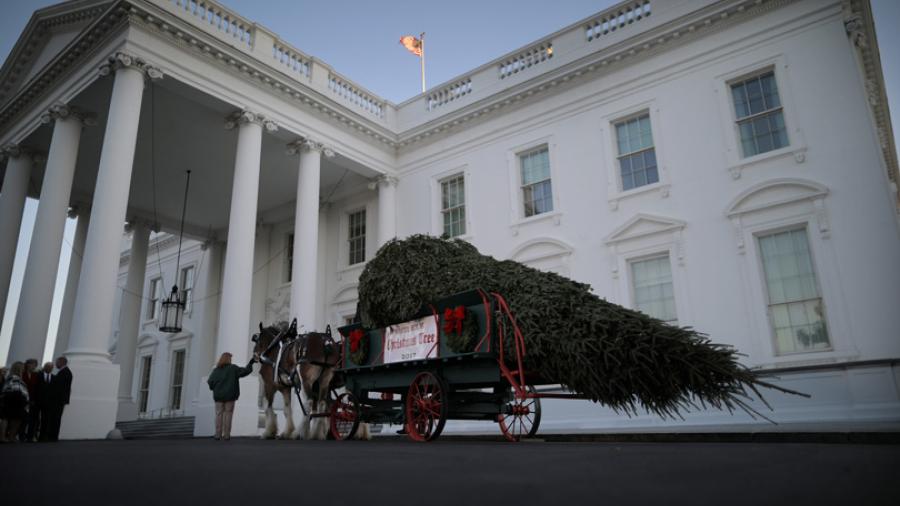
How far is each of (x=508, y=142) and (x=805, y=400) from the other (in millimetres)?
9674

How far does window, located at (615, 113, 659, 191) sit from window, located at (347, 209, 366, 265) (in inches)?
359

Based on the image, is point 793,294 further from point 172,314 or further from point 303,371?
point 172,314

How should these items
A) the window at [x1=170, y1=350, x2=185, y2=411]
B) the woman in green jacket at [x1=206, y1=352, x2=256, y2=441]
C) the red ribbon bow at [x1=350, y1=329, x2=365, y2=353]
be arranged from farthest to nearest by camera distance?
the window at [x1=170, y1=350, x2=185, y2=411]
the woman in green jacket at [x1=206, y1=352, x2=256, y2=441]
the red ribbon bow at [x1=350, y1=329, x2=365, y2=353]

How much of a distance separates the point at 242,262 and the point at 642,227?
9451mm

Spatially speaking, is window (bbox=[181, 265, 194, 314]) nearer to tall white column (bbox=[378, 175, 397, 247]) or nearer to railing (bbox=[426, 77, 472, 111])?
tall white column (bbox=[378, 175, 397, 247])

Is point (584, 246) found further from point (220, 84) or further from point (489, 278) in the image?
point (220, 84)

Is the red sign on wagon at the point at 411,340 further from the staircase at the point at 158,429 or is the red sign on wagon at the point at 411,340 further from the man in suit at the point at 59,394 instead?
the staircase at the point at 158,429

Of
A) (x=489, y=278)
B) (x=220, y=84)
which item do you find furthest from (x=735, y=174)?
(x=220, y=84)

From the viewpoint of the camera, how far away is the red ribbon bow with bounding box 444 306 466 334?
21.0 feet

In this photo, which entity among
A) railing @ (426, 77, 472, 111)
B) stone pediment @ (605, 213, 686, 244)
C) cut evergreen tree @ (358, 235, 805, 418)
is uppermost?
railing @ (426, 77, 472, 111)

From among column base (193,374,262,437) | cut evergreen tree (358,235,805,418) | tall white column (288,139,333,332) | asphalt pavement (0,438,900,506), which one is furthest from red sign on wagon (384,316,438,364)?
tall white column (288,139,333,332)

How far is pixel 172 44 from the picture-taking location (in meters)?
13.1

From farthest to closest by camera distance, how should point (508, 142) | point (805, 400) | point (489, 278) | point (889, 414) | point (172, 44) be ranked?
point (508, 142), point (172, 44), point (805, 400), point (889, 414), point (489, 278)

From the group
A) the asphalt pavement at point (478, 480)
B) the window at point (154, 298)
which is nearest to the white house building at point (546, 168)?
the window at point (154, 298)
